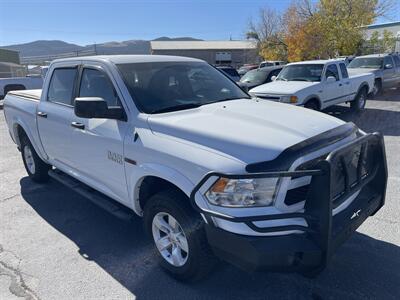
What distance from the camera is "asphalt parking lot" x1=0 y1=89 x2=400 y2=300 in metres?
2.75

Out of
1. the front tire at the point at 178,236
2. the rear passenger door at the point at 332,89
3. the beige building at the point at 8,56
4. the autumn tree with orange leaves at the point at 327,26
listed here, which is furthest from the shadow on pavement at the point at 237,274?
the beige building at the point at 8,56

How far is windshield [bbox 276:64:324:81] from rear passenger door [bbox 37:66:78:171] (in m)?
6.96

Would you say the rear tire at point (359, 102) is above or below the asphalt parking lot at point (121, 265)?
above

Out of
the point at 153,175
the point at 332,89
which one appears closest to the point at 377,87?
the point at 332,89

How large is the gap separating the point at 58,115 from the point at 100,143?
1122 millimetres

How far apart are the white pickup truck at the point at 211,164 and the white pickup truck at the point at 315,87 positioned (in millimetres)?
4610

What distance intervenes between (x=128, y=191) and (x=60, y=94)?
1968 millimetres

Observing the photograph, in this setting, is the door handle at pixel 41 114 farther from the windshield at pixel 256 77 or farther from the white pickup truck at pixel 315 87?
the windshield at pixel 256 77

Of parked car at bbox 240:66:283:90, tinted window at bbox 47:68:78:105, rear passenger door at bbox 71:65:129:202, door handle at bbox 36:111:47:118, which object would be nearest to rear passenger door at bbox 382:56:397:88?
parked car at bbox 240:66:283:90

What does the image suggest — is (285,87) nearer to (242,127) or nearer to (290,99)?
(290,99)

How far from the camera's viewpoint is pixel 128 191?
3109mm

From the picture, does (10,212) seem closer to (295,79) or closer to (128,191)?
(128,191)

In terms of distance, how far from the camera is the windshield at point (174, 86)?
314 cm

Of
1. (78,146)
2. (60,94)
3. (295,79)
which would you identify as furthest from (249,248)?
(295,79)
